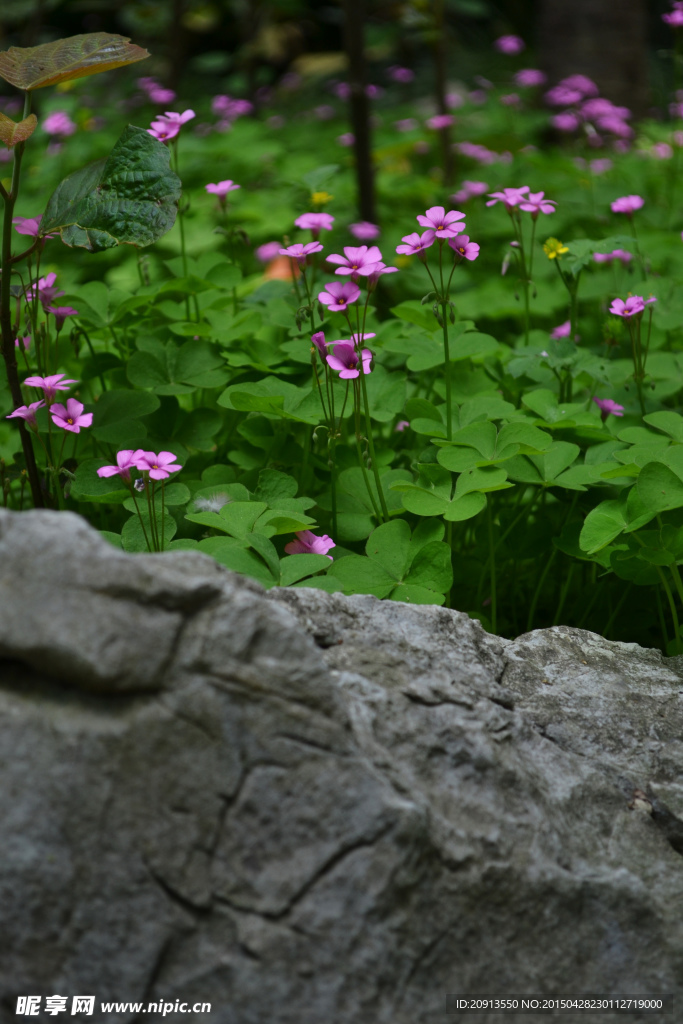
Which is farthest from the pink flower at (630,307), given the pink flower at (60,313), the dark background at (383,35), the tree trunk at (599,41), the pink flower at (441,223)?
the tree trunk at (599,41)

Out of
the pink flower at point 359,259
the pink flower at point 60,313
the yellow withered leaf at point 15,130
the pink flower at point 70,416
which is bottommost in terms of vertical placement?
the pink flower at point 70,416

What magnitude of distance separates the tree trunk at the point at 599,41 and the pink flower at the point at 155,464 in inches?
245

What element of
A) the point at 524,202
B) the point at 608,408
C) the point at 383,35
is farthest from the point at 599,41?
the point at 608,408

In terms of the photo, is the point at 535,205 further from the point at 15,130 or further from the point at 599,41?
the point at 599,41

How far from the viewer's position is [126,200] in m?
1.54

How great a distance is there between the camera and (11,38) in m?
10.8

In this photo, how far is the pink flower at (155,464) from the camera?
1.34m

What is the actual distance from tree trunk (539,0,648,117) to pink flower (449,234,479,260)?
5.53 meters

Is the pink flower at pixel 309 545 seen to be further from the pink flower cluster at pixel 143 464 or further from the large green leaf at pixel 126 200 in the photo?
the large green leaf at pixel 126 200

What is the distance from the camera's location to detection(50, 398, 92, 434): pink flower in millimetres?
1566

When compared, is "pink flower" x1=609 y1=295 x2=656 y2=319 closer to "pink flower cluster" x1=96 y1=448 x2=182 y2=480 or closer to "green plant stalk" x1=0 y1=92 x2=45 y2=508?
"pink flower cluster" x1=96 y1=448 x2=182 y2=480

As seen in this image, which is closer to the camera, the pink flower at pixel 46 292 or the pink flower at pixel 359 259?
the pink flower at pixel 359 259

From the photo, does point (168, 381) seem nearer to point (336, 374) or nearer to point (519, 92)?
point (336, 374)

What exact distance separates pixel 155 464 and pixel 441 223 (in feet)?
2.53
